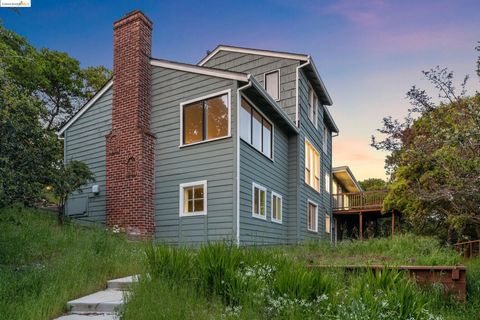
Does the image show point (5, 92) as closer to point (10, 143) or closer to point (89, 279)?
point (10, 143)

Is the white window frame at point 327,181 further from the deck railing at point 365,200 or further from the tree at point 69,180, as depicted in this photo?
the tree at point 69,180

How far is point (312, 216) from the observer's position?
18.8 metres

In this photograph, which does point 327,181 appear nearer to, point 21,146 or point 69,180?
point 69,180

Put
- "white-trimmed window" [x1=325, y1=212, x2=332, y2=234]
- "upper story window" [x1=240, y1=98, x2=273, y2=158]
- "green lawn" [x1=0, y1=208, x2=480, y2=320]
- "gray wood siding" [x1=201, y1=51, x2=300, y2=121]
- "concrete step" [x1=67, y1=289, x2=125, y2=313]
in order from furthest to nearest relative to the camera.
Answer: "white-trimmed window" [x1=325, y1=212, x2=332, y2=234], "gray wood siding" [x1=201, y1=51, x2=300, y2=121], "upper story window" [x1=240, y1=98, x2=273, y2=158], "concrete step" [x1=67, y1=289, x2=125, y2=313], "green lawn" [x1=0, y1=208, x2=480, y2=320]

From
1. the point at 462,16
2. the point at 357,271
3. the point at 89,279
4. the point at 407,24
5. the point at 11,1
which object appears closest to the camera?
the point at 357,271

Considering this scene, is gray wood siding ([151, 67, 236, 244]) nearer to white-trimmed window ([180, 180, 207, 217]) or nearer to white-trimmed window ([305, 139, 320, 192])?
white-trimmed window ([180, 180, 207, 217])

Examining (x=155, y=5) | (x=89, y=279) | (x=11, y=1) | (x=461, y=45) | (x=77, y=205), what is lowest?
(x=89, y=279)

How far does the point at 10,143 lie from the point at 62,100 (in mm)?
22588

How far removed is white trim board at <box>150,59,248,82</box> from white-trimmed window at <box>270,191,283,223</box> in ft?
15.4

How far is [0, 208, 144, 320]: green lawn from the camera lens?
5.39 metres

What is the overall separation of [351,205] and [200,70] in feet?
51.5

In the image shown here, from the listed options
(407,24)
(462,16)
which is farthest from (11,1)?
(462,16)

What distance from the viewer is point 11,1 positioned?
7871 millimetres

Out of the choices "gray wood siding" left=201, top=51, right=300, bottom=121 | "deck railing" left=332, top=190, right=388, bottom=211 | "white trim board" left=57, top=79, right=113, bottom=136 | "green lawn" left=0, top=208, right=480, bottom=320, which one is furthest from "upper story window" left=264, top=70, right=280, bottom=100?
"deck railing" left=332, top=190, right=388, bottom=211
